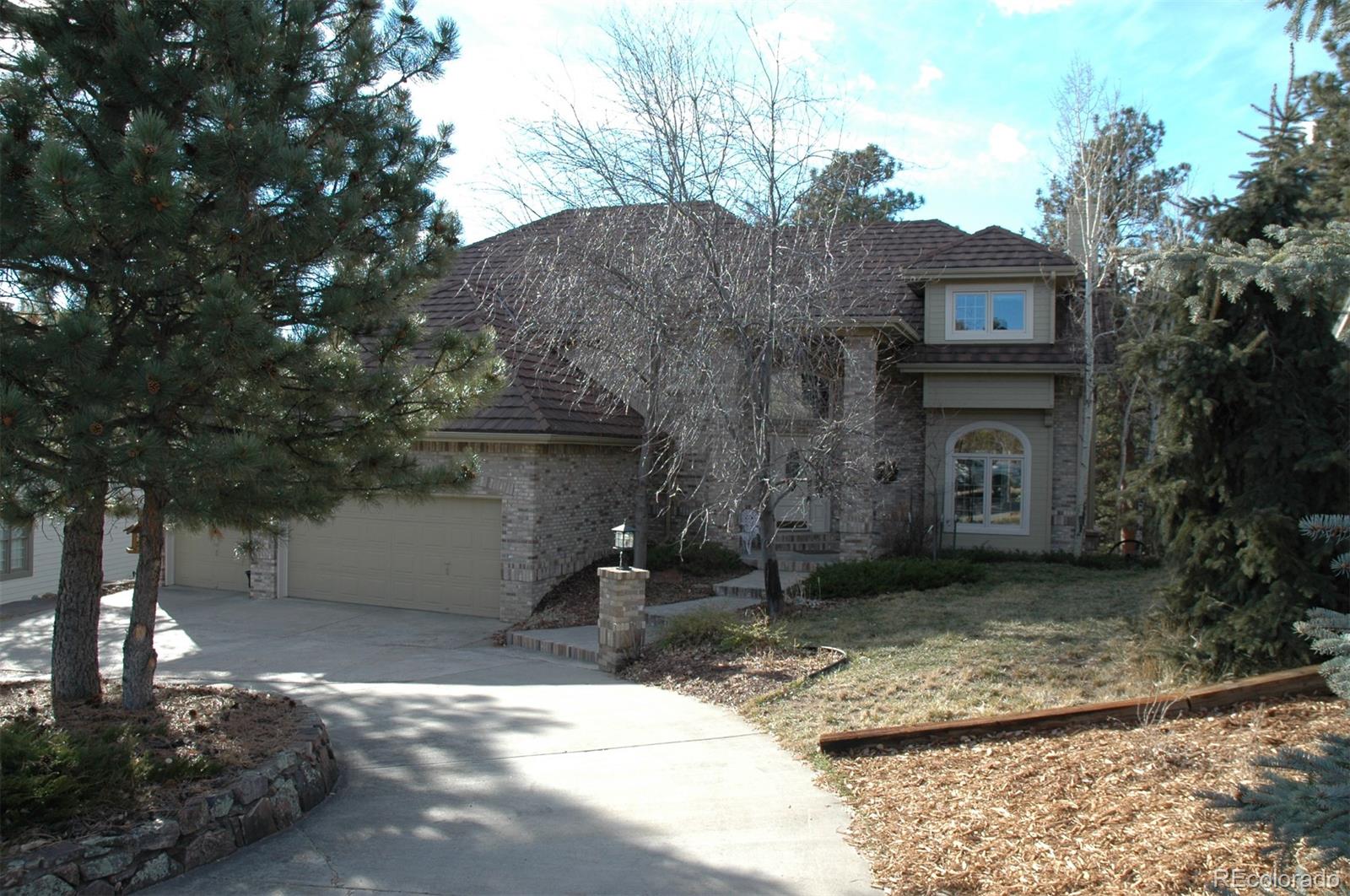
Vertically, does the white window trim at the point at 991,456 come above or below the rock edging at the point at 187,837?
above

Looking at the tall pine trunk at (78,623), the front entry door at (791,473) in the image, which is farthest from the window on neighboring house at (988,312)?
the tall pine trunk at (78,623)

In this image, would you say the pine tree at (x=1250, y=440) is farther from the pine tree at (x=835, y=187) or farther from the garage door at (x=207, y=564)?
the garage door at (x=207, y=564)

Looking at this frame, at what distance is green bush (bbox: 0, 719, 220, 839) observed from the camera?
4.60 meters

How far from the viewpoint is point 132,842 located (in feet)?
15.5

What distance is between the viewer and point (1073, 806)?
16.9ft

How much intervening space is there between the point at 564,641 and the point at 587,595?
2.58 meters

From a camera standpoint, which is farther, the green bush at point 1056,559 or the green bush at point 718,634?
the green bush at point 1056,559

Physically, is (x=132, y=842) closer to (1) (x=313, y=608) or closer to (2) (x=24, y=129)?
(2) (x=24, y=129)

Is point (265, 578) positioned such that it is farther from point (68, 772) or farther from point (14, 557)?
point (68, 772)

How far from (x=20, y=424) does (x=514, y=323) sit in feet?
31.9

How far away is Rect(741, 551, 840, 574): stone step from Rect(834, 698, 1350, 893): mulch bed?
29.8ft

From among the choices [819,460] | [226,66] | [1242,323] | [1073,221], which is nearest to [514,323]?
[819,460]

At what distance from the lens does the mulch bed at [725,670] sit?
8.73 metres

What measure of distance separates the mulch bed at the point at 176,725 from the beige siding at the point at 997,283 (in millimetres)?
14034
